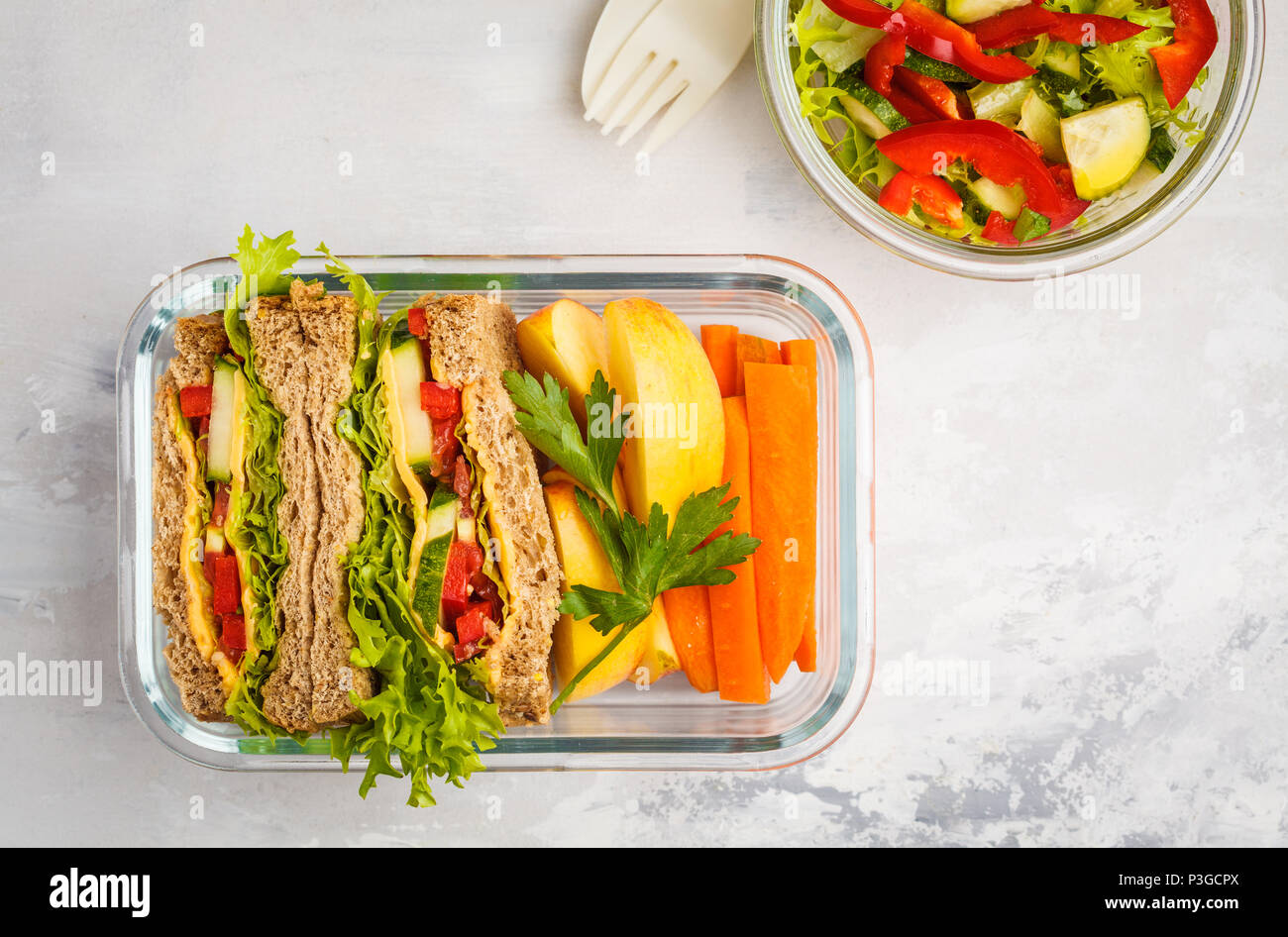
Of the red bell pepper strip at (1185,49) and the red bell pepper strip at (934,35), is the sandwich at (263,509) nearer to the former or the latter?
the red bell pepper strip at (934,35)

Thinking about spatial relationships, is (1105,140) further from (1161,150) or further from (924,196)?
(924,196)

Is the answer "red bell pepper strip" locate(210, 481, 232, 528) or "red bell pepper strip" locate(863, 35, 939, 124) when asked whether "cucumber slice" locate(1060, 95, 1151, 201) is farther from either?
"red bell pepper strip" locate(210, 481, 232, 528)

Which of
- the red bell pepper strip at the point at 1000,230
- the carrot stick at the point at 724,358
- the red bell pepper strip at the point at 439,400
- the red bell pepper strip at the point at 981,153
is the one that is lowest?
the red bell pepper strip at the point at 439,400

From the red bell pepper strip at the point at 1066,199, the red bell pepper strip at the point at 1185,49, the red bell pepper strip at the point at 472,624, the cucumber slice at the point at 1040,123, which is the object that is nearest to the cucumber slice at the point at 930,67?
the cucumber slice at the point at 1040,123

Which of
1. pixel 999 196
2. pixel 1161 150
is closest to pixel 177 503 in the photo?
pixel 999 196

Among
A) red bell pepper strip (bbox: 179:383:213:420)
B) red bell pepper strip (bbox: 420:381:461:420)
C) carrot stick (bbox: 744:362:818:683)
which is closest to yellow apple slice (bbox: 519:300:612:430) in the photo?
red bell pepper strip (bbox: 420:381:461:420)

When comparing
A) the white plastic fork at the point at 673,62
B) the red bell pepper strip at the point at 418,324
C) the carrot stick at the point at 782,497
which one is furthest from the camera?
the white plastic fork at the point at 673,62
